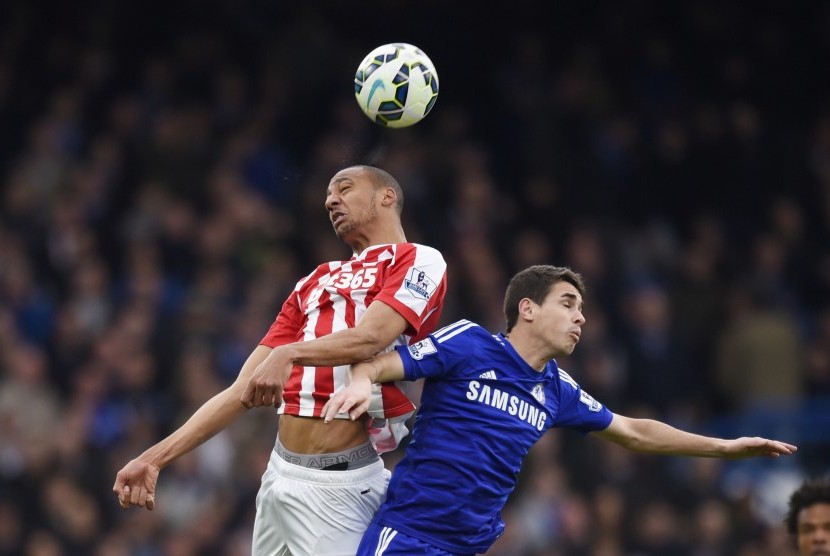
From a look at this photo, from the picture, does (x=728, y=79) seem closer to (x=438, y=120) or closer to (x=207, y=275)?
(x=438, y=120)

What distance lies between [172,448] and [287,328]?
0.76 meters

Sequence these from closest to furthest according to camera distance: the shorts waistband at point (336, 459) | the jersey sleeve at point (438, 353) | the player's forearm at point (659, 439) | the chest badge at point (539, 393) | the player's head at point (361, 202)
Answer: the jersey sleeve at point (438, 353)
the shorts waistband at point (336, 459)
the chest badge at point (539, 393)
the player's head at point (361, 202)
the player's forearm at point (659, 439)

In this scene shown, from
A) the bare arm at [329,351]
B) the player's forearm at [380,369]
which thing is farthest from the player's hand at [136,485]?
the player's forearm at [380,369]

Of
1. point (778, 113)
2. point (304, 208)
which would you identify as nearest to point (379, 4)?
point (304, 208)

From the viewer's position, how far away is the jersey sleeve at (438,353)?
5473 millimetres

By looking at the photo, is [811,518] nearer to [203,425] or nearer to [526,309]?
[526,309]

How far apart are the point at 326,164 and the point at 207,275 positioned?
1372mm

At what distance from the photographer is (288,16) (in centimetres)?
1448

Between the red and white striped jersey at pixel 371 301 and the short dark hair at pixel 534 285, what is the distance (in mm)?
307

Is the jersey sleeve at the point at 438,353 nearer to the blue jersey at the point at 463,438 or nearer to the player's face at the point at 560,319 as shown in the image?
the blue jersey at the point at 463,438

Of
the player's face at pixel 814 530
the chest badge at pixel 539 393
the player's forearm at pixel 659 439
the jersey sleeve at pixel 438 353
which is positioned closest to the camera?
the jersey sleeve at pixel 438 353

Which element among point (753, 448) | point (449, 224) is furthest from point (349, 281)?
point (449, 224)

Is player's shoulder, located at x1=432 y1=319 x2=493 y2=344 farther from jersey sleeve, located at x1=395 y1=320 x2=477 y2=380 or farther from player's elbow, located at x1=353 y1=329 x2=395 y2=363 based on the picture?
player's elbow, located at x1=353 y1=329 x2=395 y2=363

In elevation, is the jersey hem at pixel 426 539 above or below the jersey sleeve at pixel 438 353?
below
